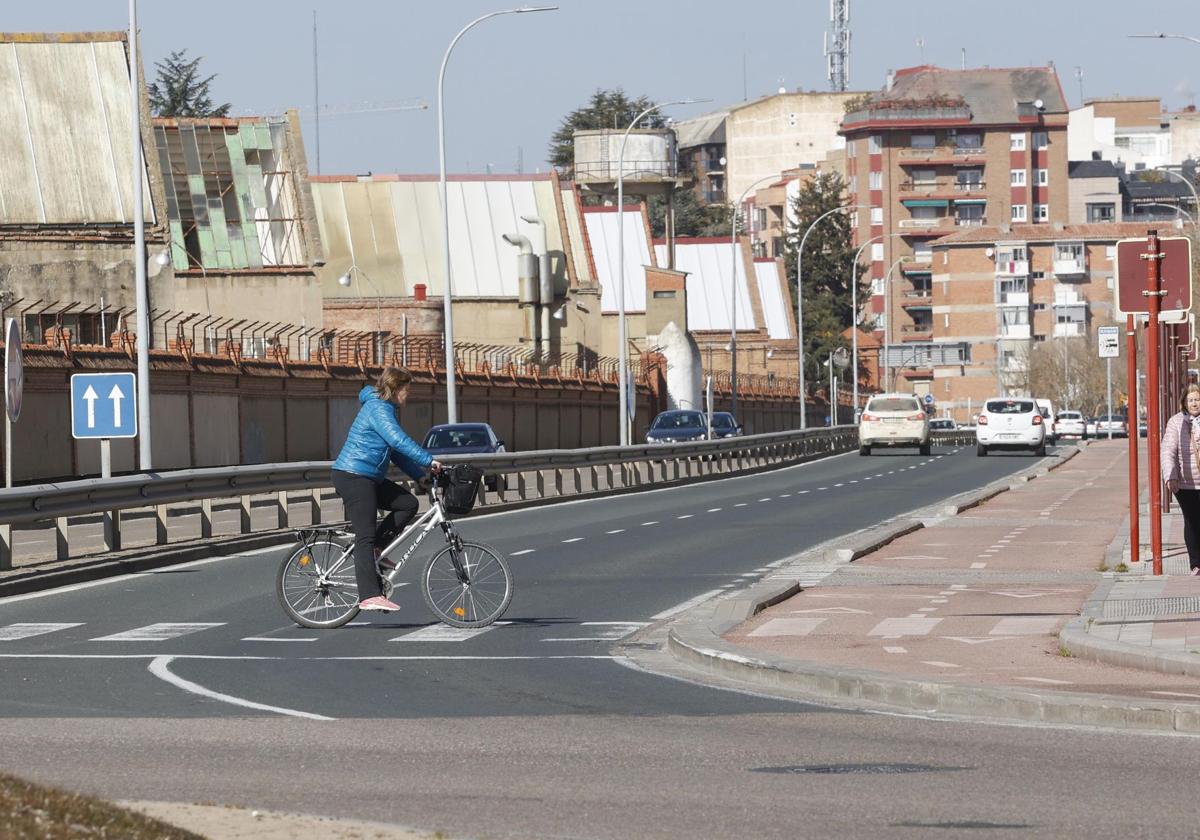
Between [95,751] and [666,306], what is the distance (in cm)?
8535

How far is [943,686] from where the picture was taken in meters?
11.0

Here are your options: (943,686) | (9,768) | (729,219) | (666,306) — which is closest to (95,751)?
(9,768)

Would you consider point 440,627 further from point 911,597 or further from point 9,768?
point 9,768

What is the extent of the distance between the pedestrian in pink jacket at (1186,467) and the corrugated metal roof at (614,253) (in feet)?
275

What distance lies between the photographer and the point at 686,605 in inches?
693

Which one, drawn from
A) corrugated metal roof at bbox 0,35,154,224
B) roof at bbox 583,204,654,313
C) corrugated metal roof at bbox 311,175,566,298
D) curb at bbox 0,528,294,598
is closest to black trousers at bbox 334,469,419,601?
curb at bbox 0,528,294,598

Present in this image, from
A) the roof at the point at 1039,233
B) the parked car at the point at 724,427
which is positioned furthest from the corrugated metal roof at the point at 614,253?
the roof at the point at 1039,233

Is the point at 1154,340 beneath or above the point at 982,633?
above

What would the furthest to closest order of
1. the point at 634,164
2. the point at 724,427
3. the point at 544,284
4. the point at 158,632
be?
the point at 634,164 < the point at 544,284 < the point at 724,427 < the point at 158,632

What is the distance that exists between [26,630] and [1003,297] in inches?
5911

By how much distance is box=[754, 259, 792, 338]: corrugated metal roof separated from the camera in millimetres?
128000

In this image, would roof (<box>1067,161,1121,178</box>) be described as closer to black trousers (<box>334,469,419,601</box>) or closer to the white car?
the white car

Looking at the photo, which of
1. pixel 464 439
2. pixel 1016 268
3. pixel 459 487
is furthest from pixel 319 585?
pixel 1016 268

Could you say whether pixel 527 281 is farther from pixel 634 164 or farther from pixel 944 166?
pixel 944 166
